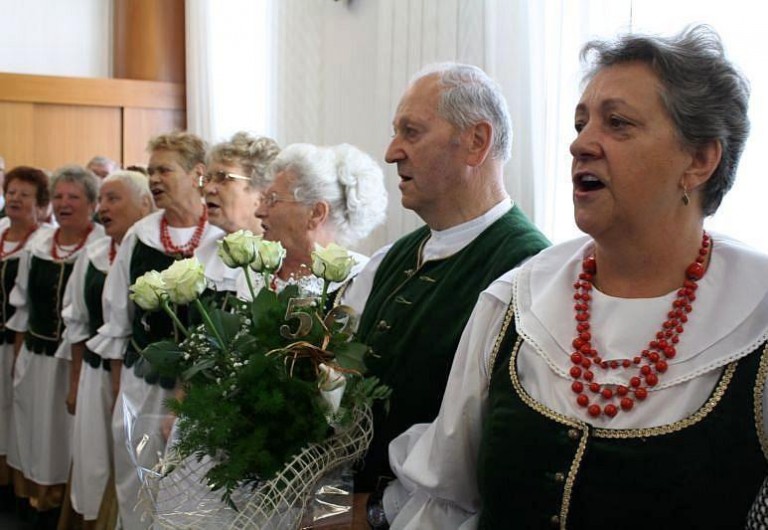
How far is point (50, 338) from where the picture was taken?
4.77 meters

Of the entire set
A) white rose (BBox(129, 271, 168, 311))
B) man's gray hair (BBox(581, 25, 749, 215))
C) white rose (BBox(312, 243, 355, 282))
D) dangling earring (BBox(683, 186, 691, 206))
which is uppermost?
man's gray hair (BBox(581, 25, 749, 215))

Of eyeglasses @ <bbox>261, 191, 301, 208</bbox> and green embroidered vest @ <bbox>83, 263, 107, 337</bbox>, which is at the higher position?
eyeglasses @ <bbox>261, 191, 301, 208</bbox>

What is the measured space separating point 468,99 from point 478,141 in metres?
0.10

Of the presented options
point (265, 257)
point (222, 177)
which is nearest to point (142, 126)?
point (222, 177)

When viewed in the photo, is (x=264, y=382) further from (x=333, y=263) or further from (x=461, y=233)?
(x=461, y=233)

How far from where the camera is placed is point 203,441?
1.61m

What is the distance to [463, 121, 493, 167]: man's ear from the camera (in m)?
2.24

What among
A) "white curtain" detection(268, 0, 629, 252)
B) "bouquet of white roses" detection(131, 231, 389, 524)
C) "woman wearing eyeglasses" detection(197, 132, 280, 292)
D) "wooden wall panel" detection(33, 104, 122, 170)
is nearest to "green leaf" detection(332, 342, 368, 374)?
"bouquet of white roses" detection(131, 231, 389, 524)

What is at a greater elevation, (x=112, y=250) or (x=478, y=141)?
(x=478, y=141)

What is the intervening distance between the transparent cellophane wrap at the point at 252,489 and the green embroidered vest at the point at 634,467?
311 millimetres

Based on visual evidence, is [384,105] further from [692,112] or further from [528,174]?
[692,112]

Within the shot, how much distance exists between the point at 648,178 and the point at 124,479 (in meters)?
2.63

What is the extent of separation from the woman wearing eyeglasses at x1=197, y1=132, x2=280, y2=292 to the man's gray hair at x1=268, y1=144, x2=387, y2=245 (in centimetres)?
37

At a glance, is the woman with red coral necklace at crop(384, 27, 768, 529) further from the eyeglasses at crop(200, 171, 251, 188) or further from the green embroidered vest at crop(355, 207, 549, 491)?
the eyeglasses at crop(200, 171, 251, 188)
